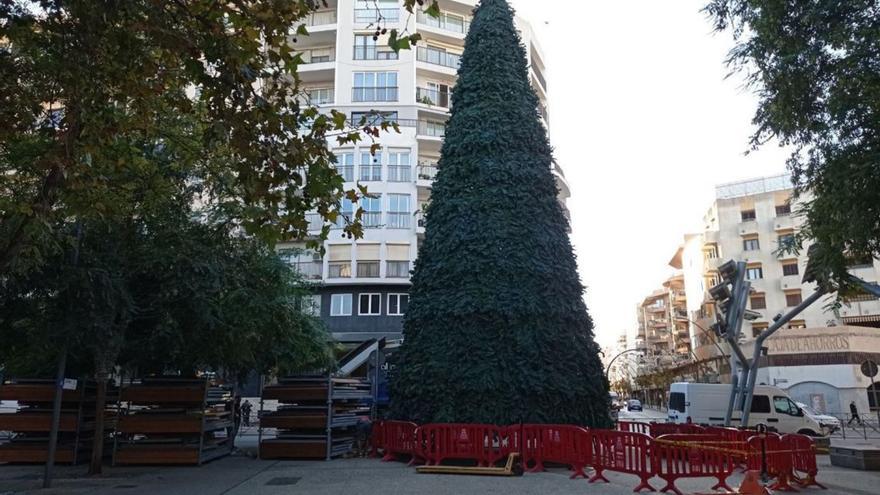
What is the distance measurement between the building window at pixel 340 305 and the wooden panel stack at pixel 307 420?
790 inches

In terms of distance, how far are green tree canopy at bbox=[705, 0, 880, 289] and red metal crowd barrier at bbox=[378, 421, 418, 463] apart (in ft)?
28.5

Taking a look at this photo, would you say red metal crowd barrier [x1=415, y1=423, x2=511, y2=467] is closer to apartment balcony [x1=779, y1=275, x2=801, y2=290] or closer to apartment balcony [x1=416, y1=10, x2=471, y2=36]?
apartment balcony [x1=416, y1=10, x2=471, y2=36]

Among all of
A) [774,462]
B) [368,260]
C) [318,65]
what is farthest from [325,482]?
[318,65]

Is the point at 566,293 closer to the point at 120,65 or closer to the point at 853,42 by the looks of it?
the point at 853,42

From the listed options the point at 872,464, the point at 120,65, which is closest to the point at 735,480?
the point at 872,464

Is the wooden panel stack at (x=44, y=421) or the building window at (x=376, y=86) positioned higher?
the building window at (x=376, y=86)

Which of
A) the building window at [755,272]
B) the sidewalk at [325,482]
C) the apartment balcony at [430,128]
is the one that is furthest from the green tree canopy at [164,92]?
the building window at [755,272]

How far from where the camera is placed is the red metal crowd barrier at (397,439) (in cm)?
1401

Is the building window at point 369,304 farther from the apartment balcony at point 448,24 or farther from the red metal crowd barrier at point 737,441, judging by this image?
the red metal crowd barrier at point 737,441

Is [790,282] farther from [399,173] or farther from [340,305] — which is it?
[340,305]

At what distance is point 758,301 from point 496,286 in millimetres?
46210

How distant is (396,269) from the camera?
121ft

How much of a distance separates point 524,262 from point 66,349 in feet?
31.0

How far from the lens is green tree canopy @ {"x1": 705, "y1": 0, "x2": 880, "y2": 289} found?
9484 mm
